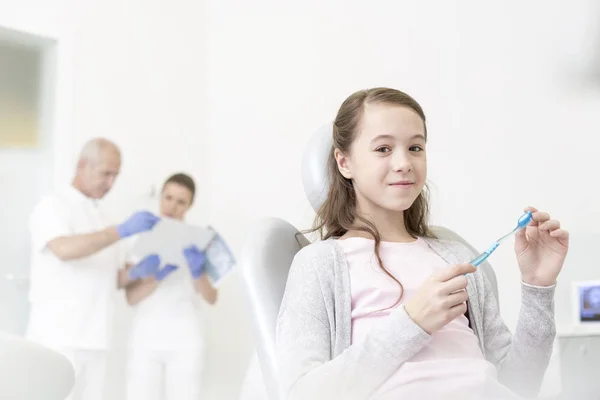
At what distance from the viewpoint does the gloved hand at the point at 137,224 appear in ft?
7.30

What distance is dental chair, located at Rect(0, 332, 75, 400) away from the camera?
0.98 m

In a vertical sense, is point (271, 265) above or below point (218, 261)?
above

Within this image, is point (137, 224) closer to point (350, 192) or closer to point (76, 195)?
point (76, 195)

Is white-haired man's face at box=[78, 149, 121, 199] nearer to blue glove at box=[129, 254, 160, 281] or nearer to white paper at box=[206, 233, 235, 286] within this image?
blue glove at box=[129, 254, 160, 281]

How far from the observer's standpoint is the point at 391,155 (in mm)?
890

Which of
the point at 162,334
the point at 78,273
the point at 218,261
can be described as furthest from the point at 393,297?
the point at 218,261

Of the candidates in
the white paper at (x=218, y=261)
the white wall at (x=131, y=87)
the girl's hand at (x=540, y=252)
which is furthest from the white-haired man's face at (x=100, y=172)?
the girl's hand at (x=540, y=252)

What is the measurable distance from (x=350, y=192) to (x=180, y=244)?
1.54 m

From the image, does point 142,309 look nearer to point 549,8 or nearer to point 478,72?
point 478,72

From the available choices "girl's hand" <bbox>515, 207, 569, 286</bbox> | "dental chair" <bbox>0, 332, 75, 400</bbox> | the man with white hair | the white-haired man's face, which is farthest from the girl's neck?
the white-haired man's face

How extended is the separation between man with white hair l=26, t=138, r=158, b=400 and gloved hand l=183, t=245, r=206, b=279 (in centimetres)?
28

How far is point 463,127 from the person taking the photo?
1.98 m

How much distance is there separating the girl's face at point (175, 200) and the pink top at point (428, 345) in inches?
67.3

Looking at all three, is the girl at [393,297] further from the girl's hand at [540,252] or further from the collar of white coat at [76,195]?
the collar of white coat at [76,195]
